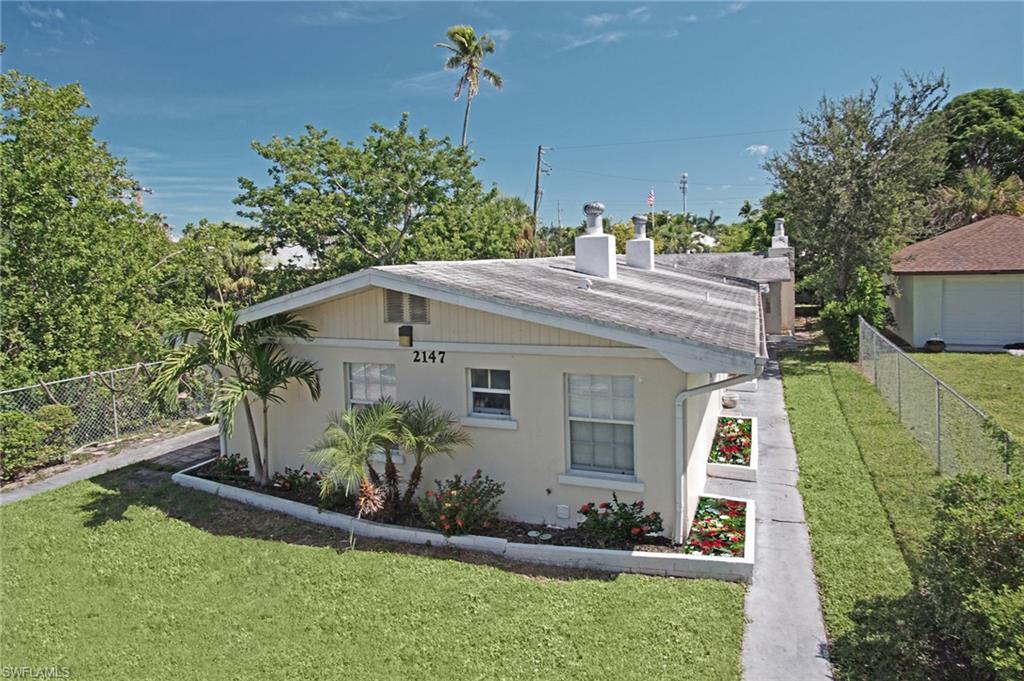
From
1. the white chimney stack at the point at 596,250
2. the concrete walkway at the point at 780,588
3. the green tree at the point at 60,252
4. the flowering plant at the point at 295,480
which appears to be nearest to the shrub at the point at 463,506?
the flowering plant at the point at 295,480

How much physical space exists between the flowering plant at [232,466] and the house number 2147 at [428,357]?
4.26 m

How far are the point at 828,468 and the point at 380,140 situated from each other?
18.4 m

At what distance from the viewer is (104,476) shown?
11164 millimetres

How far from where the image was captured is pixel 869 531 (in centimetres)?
770

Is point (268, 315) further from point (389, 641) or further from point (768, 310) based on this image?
point (768, 310)

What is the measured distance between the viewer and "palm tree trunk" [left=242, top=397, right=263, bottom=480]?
32.2ft

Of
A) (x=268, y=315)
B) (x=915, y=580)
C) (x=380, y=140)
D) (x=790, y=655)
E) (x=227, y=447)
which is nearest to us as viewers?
(x=790, y=655)

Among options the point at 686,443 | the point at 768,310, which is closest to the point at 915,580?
the point at 686,443

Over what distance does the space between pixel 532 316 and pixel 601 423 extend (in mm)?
1680

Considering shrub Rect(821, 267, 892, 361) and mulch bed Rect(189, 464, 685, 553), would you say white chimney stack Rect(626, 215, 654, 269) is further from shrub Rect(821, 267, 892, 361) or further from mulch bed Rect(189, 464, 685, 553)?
shrub Rect(821, 267, 892, 361)

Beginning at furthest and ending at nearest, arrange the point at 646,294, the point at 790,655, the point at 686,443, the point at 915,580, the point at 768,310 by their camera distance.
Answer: the point at 768,310, the point at 646,294, the point at 686,443, the point at 915,580, the point at 790,655

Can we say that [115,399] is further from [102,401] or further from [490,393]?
[490,393]

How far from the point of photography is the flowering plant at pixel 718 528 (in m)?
7.12

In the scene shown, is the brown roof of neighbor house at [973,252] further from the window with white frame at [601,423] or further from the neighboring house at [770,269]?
the window with white frame at [601,423]
